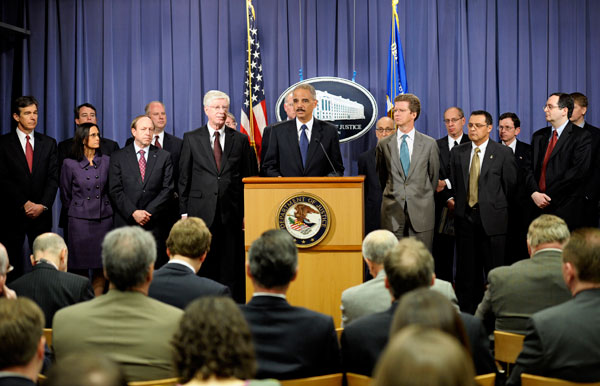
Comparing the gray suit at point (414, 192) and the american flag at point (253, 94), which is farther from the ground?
the american flag at point (253, 94)

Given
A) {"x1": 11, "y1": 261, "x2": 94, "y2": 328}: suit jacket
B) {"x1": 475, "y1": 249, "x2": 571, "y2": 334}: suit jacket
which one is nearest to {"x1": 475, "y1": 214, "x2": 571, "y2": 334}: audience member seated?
{"x1": 475, "y1": 249, "x2": 571, "y2": 334}: suit jacket

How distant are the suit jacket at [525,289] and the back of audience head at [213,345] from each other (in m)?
1.99

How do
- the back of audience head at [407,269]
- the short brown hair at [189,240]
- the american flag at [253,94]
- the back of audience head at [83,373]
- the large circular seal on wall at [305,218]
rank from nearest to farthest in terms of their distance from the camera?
the back of audience head at [83,373] → the back of audience head at [407,269] → the short brown hair at [189,240] → the large circular seal on wall at [305,218] → the american flag at [253,94]

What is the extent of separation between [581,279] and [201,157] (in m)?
3.77

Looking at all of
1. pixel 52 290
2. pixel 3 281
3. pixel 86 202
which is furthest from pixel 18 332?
pixel 86 202

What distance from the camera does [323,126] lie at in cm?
560

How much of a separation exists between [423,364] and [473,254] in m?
5.12

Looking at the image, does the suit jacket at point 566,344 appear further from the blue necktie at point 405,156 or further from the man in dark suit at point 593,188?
the man in dark suit at point 593,188

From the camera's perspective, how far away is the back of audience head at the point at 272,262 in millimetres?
2613

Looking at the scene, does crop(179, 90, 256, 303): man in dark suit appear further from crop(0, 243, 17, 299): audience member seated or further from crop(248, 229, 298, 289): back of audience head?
crop(248, 229, 298, 289): back of audience head

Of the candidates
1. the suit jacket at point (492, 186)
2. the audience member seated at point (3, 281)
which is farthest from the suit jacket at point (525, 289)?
the suit jacket at point (492, 186)

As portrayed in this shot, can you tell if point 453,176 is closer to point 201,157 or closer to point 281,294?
point 201,157

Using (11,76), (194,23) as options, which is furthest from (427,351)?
(11,76)

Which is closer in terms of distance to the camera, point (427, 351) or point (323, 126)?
point (427, 351)
